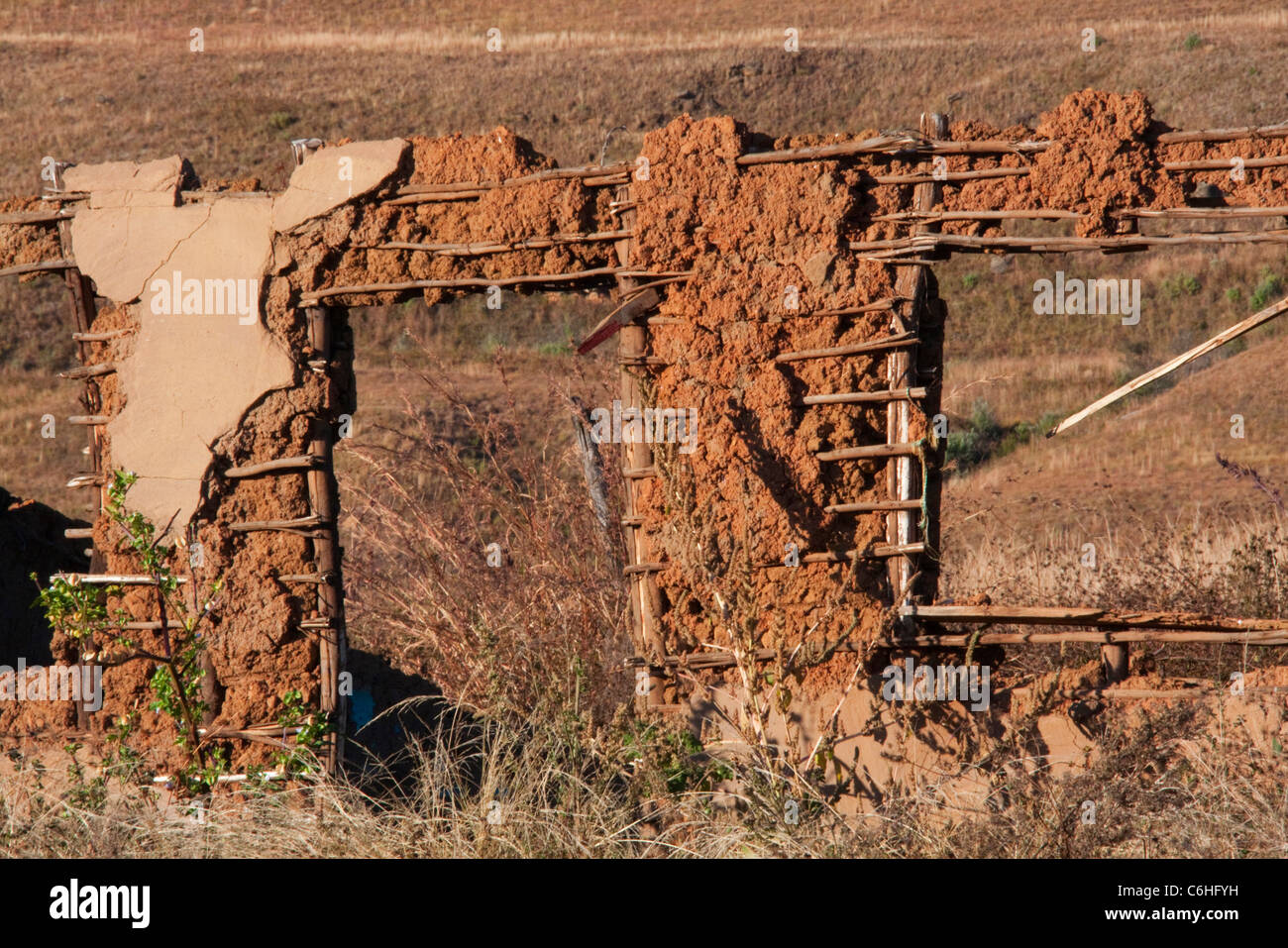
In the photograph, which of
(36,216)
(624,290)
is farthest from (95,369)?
(624,290)

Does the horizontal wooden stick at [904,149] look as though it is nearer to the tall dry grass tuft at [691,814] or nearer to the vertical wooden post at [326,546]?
the vertical wooden post at [326,546]

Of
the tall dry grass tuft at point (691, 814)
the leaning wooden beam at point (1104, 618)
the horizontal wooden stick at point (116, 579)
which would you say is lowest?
the tall dry grass tuft at point (691, 814)

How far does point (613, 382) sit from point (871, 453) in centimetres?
307

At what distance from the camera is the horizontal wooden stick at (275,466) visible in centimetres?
555

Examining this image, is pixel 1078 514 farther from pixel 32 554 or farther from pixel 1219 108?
pixel 1219 108

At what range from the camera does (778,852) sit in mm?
4453

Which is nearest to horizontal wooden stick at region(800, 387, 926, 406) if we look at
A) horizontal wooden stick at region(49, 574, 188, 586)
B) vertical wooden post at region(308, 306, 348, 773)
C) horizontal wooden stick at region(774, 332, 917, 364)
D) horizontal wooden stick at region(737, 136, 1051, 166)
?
horizontal wooden stick at region(774, 332, 917, 364)

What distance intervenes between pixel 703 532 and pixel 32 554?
5882 millimetres

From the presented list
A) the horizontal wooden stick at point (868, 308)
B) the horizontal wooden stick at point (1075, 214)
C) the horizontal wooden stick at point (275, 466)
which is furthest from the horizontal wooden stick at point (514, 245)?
the horizontal wooden stick at point (1075, 214)

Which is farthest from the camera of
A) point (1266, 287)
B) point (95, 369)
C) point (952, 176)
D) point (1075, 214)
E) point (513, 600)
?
point (1266, 287)

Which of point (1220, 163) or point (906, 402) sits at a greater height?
point (1220, 163)

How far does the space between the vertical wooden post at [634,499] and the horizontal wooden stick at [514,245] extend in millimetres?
88

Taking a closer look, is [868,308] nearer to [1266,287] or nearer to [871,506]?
[871,506]

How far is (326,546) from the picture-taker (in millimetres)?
5641
